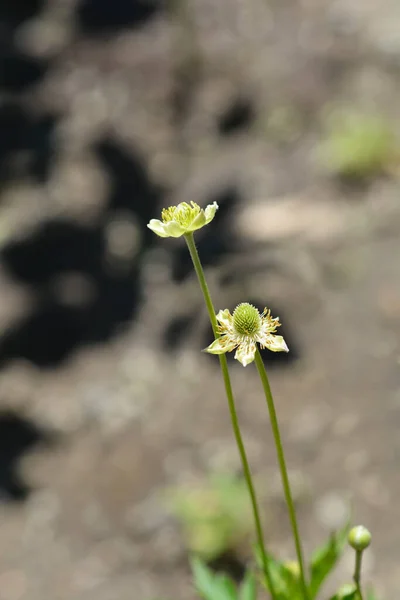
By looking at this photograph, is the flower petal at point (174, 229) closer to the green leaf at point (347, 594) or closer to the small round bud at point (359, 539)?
the small round bud at point (359, 539)

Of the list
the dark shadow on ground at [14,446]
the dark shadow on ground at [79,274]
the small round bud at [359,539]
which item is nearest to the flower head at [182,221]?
the small round bud at [359,539]

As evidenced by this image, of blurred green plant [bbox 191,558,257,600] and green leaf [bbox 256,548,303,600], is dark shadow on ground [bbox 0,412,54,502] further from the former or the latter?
green leaf [bbox 256,548,303,600]

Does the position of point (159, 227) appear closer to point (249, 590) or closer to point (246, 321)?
point (246, 321)

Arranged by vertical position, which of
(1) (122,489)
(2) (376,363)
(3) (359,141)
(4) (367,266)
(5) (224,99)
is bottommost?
(1) (122,489)

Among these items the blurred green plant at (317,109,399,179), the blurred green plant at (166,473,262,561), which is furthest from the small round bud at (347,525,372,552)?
the blurred green plant at (317,109,399,179)

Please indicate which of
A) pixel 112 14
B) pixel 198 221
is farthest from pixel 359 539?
pixel 112 14

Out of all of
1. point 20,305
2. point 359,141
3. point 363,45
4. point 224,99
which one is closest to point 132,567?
point 20,305

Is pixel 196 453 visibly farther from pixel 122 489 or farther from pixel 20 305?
pixel 20 305
